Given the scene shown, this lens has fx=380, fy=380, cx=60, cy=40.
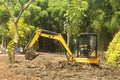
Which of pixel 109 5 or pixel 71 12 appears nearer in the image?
pixel 71 12

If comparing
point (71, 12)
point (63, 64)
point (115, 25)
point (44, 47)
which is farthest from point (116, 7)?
point (44, 47)

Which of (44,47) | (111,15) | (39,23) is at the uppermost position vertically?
(111,15)

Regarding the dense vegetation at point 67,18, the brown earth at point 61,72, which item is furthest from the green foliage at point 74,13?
the brown earth at point 61,72

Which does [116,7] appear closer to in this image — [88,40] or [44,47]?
[88,40]

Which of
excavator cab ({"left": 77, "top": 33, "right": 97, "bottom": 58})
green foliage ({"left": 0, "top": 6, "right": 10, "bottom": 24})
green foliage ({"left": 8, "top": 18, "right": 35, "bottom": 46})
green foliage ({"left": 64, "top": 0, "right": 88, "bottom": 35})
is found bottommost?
green foliage ({"left": 8, "top": 18, "right": 35, "bottom": 46})

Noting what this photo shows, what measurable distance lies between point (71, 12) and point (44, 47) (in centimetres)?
2076

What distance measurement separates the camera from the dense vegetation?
37094 millimetres

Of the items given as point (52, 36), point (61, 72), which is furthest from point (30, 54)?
point (61, 72)

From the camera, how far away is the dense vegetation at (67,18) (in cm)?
3709

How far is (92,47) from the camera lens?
70.7 ft

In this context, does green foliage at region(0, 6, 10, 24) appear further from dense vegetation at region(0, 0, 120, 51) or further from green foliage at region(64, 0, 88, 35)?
green foliage at region(64, 0, 88, 35)

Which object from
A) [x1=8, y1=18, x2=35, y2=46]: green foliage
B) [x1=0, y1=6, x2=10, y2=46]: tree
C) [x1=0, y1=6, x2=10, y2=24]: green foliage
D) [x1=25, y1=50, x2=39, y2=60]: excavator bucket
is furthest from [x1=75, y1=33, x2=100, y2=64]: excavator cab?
[x1=0, y1=6, x2=10, y2=24]: green foliage

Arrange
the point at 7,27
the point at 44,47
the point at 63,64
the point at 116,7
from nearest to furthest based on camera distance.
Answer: the point at 63,64 < the point at 116,7 < the point at 7,27 < the point at 44,47

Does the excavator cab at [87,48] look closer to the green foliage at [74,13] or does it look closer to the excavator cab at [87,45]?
the excavator cab at [87,45]
